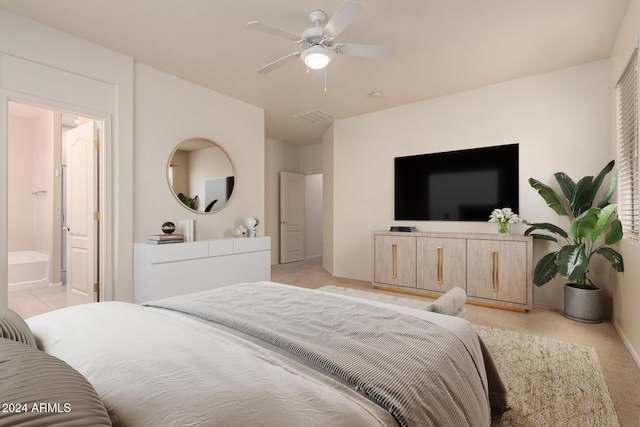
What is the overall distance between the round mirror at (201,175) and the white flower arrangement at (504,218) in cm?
341

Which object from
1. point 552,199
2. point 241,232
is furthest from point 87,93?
point 552,199

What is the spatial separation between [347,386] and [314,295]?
827mm

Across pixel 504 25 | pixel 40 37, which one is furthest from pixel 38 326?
pixel 504 25

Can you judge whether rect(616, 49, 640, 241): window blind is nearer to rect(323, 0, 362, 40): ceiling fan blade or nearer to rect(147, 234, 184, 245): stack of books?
rect(323, 0, 362, 40): ceiling fan blade

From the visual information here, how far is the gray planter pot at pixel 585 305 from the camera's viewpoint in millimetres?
3035

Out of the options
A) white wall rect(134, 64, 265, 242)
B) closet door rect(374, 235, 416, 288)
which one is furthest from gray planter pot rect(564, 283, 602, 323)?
white wall rect(134, 64, 265, 242)

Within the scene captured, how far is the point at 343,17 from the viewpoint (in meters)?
2.05

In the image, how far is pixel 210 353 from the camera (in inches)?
36.4

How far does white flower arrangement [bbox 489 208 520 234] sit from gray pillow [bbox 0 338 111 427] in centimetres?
404

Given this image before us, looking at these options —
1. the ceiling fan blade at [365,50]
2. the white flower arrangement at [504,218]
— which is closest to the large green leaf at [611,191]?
the white flower arrangement at [504,218]

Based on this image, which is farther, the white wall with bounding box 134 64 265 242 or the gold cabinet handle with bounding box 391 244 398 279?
the gold cabinet handle with bounding box 391 244 398 279

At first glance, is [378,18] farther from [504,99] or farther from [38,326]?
[38,326]

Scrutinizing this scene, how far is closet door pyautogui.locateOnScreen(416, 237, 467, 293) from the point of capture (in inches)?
149

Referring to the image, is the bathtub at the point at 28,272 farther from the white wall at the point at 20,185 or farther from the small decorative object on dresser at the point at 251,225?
the small decorative object on dresser at the point at 251,225
